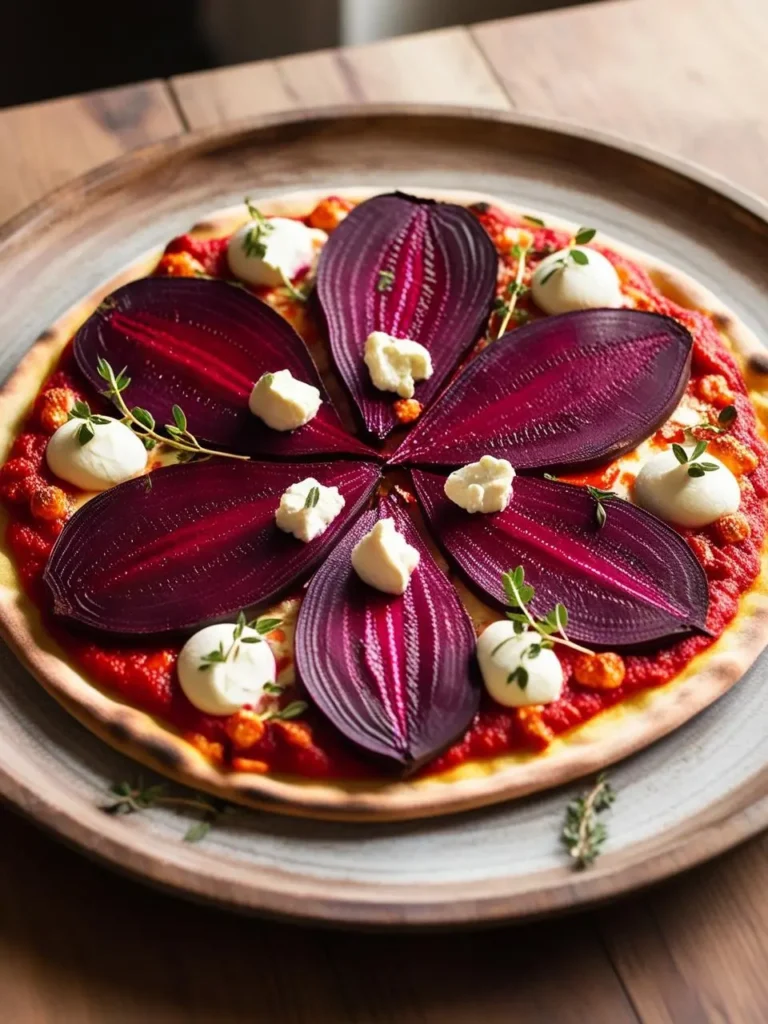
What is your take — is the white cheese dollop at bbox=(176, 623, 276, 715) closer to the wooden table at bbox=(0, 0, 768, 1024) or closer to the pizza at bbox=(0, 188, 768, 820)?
the pizza at bbox=(0, 188, 768, 820)

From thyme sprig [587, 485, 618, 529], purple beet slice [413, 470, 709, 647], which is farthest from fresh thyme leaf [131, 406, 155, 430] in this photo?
thyme sprig [587, 485, 618, 529]

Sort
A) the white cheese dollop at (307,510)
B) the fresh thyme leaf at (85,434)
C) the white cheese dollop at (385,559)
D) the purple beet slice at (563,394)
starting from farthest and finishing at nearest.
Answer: the purple beet slice at (563,394) → the fresh thyme leaf at (85,434) → the white cheese dollop at (307,510) → the white cheese dollop at (385,559)

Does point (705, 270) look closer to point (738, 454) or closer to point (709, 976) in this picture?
point (738, 454)

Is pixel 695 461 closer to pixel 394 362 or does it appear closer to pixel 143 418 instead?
pixel 394 362

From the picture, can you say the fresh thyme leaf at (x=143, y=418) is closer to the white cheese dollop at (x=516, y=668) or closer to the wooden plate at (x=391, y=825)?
the wooden plate at (x=391, y=825)

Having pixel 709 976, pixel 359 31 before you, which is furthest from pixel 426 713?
→ pixel 359 31

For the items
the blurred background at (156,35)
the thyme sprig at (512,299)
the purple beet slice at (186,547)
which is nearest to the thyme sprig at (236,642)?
the purple beet slice at (186,547)
